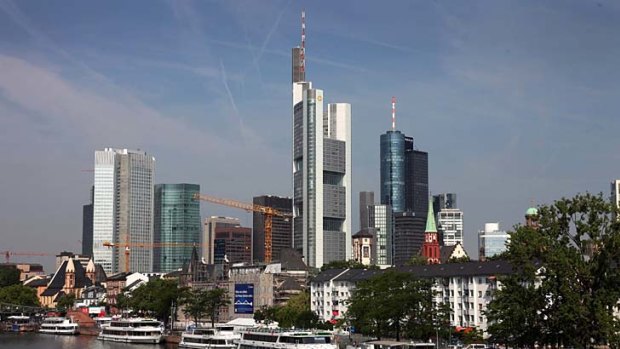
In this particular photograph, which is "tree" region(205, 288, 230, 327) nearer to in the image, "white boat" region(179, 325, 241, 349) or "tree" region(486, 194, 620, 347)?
"white boat" region(179, 325, 241, 349)

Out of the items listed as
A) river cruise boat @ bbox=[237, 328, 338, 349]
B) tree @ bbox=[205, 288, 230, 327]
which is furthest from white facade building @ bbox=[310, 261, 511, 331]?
river cruise boat @ bbox=[237, 328, 338, 349]

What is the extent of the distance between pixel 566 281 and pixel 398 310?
48.0m

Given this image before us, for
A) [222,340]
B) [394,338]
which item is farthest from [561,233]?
[222,340]

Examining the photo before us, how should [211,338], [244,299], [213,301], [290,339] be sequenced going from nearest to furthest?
[290,339] < [211,338] < [213,301] < [244,299]

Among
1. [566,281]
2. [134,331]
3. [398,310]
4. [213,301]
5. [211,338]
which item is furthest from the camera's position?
[213,301]

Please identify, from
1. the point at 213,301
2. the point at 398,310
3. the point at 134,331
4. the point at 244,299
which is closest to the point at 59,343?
the point at 134,331

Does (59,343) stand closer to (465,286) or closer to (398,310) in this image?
Result: (465,286)

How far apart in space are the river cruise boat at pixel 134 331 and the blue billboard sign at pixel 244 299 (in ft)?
70.1

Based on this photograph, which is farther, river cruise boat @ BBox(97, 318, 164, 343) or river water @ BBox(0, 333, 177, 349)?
river cruise boat @ BBox(97, 318, 164, 343)

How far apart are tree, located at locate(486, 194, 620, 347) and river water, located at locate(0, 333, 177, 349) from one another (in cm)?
8989

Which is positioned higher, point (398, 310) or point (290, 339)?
point (398, 310)

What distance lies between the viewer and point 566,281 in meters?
74.1

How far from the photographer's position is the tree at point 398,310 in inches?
4724

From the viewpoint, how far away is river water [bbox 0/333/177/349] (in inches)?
6149
